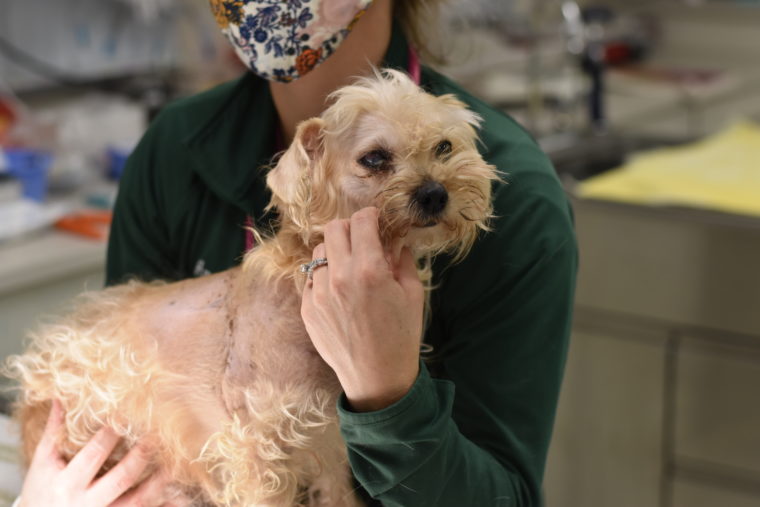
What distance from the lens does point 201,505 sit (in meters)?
1.10

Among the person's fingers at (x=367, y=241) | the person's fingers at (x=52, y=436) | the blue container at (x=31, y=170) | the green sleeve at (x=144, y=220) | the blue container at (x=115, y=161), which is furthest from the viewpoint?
the blue container at (x=115, y=161)

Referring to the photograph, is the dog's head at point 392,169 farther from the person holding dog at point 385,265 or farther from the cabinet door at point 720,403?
the cabinet door at point 720,403

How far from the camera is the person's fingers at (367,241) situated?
2.73ft

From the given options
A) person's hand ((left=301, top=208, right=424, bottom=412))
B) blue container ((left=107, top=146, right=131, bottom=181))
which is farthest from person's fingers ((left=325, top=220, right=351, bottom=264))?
blue container ((left=107, top=146, right=131, bottom=181))

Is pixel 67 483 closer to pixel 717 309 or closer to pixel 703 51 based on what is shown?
pixel 717 309

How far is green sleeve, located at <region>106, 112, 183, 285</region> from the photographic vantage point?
1.33m

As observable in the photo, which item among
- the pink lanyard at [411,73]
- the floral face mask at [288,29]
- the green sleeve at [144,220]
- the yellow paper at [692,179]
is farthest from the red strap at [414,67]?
the yellow paper at [692,179]

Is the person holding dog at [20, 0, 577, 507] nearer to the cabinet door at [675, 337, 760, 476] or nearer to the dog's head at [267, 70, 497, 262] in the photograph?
the dog's head at [267, 70, 497, 262]

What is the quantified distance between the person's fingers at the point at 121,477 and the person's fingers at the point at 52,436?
7 cm

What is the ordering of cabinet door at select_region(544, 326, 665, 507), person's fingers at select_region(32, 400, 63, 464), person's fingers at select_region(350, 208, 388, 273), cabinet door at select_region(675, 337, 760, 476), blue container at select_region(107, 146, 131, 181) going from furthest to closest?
blue container at select_region(107, 146, 131, 181) → cabinet door at select_region(544, 326, 665, 507) → cabinet door at select_region(675, 337, 760, 476) → person's fingers at select_region(32, 400, 63, 464) → person's fingers at select_region(350, 208, 388, 273)

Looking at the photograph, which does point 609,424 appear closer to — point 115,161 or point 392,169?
point 115,161

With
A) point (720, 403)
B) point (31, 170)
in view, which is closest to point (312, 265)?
point (720, 403)

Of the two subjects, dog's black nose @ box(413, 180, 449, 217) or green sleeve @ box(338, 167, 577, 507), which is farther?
green sleeve @ box(338, 167, 577, 507)

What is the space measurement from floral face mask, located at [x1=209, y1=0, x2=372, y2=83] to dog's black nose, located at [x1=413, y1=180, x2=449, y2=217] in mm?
241
